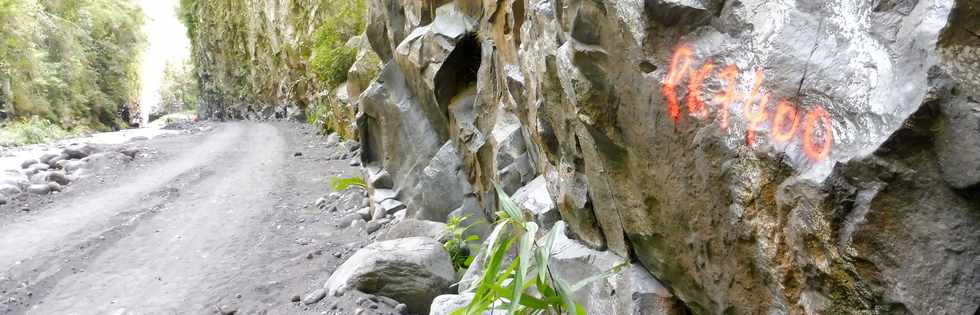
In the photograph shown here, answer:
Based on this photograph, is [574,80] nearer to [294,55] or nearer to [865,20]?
[865,20]

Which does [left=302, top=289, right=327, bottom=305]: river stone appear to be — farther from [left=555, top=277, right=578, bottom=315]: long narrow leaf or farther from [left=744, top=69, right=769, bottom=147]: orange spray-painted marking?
[left=744, top=69, right=769, bottom=147]: orange spray-painted marking

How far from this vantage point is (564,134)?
3.34 metres

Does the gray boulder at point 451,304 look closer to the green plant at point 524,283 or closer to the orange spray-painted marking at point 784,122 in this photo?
the green plant at point 524,283

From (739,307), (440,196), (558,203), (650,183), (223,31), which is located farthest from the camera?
(223,31)

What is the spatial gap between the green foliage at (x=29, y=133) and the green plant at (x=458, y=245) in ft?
54.8

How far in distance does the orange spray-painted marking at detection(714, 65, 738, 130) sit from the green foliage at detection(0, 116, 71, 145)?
1990 centimetres

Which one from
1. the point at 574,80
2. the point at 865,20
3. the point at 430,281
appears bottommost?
the point at 430,281

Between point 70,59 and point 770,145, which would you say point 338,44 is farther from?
point 70,59

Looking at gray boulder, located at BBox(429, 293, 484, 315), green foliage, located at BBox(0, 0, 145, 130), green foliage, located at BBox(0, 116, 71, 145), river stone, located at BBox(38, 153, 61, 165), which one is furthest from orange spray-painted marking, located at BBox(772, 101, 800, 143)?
green foliage, located at BBox(0, 0, 145, 130)

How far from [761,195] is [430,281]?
3.21 m

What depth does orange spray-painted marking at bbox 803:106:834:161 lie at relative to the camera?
5.87 ft

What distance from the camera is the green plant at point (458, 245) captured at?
5363mm

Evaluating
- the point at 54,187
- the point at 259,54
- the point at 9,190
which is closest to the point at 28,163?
the point at 54,187

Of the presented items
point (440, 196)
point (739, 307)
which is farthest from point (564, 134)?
point (440, 196)
